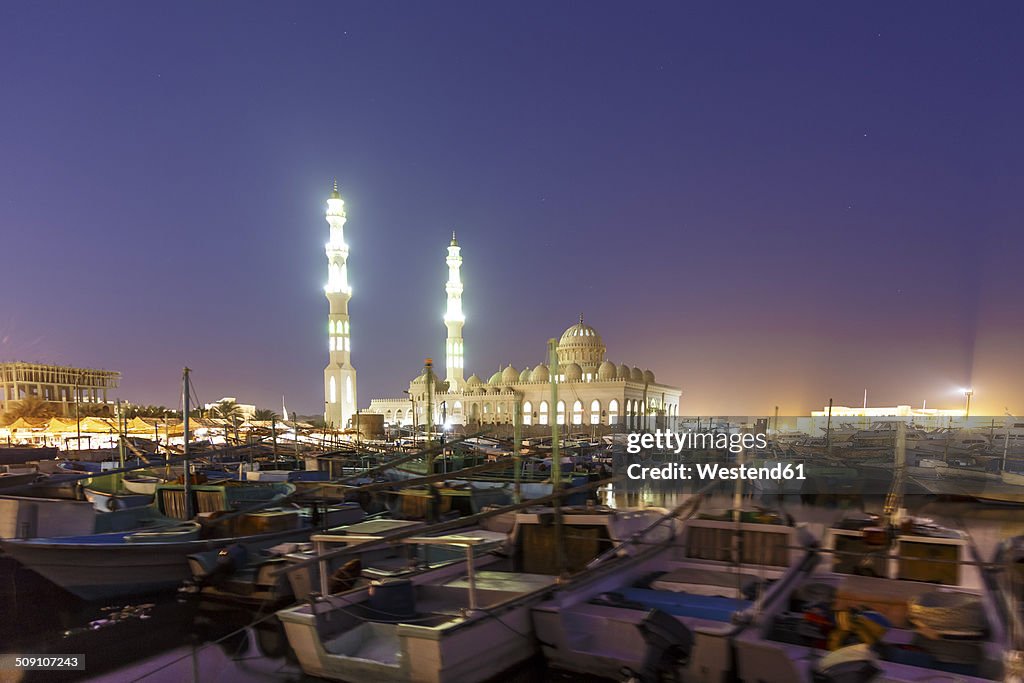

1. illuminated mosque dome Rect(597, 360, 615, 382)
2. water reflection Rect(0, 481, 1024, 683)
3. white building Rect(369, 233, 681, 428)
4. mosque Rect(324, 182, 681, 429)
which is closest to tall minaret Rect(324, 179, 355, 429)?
mosque Rect(324, 182, 681, 429)

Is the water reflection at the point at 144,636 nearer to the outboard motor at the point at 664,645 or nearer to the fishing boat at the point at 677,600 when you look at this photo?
the fishing boat at the point at 677,600

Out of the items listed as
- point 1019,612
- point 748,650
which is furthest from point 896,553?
point 748,650

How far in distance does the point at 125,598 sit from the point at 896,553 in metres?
10.7

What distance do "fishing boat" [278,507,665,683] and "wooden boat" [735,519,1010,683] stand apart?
2.17 m

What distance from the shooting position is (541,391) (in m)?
63.8

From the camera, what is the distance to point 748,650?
5098 millimetres

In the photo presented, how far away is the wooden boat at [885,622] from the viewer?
4742 mm

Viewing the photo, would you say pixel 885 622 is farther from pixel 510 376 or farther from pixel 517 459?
pixel 510 376

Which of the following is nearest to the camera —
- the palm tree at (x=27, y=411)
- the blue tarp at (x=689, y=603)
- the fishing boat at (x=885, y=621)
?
the fishing boat at (x=885, y=621)

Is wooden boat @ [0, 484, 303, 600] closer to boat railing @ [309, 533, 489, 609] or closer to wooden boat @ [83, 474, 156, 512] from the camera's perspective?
wooden boat @ [83, 474, 156, 512]

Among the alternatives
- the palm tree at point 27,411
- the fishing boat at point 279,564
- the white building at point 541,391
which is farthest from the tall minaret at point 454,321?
the fishing boat at point 279,564

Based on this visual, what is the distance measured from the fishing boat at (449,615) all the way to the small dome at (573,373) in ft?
183

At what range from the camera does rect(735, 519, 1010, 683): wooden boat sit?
474 centimetres

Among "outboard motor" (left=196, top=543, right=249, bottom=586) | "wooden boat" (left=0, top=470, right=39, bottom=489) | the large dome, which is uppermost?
the large dome
